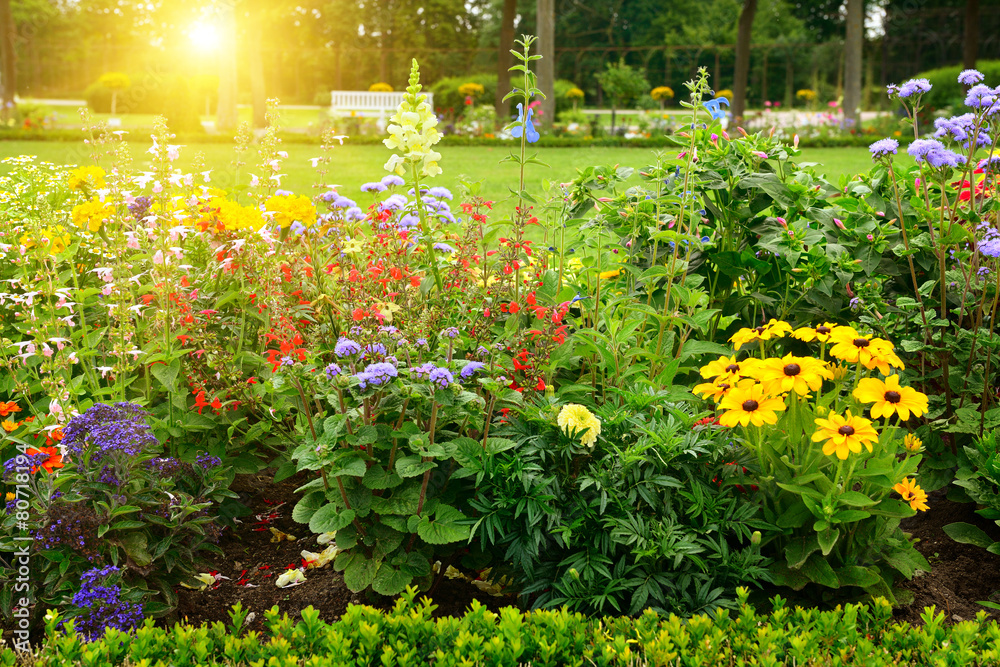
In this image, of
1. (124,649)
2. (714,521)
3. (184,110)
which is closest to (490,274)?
(714,521)

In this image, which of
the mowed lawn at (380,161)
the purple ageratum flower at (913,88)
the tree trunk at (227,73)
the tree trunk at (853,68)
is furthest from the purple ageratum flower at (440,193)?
the tree trunk at (853,68)

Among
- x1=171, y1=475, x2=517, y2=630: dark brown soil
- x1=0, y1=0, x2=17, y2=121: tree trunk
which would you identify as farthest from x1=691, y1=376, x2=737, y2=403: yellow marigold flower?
x1=0, y1=0, x2=17, y2=121: tree trunk

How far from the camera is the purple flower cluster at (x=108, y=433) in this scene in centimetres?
223

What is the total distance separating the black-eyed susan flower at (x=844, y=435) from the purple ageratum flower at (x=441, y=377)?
3.26 feet

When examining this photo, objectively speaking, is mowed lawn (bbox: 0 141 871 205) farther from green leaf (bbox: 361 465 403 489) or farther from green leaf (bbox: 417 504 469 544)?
green leaf (bbox: 417 504 469 544)

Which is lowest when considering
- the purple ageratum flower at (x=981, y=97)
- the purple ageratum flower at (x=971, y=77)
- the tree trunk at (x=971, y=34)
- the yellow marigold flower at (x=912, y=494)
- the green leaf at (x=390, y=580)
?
the green leaf at (x=390, y=580)

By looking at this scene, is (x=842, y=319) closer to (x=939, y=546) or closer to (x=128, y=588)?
(x=939, y=546)

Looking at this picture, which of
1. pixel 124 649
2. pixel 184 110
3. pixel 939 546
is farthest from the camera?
pixel 184 110

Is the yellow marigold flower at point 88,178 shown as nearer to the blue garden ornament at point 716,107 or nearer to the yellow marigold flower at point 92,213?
the yellow marigold flower at point 92,213

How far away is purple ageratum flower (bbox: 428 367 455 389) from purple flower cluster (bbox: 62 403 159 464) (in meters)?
0.84

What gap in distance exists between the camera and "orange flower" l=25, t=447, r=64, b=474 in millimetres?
2492

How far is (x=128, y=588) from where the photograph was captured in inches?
90.7

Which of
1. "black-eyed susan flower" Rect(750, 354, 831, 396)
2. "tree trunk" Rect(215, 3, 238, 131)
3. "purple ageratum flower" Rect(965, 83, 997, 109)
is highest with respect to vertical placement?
"tree trunk" Rect(215, 3, 238, 131)

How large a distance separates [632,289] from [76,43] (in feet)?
139
